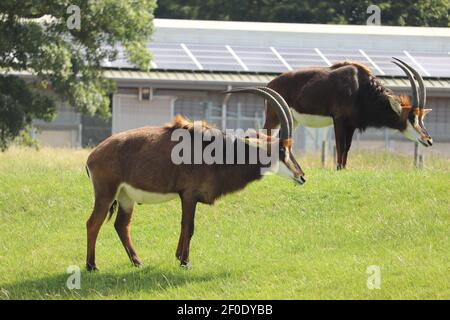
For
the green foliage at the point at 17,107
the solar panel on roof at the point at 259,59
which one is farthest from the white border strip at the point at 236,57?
the green foliage at the point at 17,107

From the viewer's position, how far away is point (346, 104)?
20.1m

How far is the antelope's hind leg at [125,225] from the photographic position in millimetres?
14773

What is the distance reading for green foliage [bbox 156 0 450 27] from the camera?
50406mm

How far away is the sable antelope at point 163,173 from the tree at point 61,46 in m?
11.5

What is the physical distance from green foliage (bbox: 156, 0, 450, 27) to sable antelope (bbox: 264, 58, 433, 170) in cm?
2995

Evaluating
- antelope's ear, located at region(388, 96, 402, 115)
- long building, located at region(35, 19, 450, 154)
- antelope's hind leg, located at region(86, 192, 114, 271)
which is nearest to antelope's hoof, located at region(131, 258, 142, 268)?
antelope's hind leg, located at region(86, 192, 114, 271)

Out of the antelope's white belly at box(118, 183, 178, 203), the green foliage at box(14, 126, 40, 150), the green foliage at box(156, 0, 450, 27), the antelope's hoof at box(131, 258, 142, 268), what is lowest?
the green foliage at box(14, 126, 40, 150)

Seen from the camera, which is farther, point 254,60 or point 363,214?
point 254,60

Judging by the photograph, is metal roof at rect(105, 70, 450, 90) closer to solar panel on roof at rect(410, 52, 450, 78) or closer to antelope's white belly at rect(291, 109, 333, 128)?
solar panel on roof at rect(410, 52, 450, 78)

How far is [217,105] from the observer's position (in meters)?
37.4

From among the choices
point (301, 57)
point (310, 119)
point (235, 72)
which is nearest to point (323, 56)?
point (301, 57)

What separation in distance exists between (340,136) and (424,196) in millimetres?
2789
